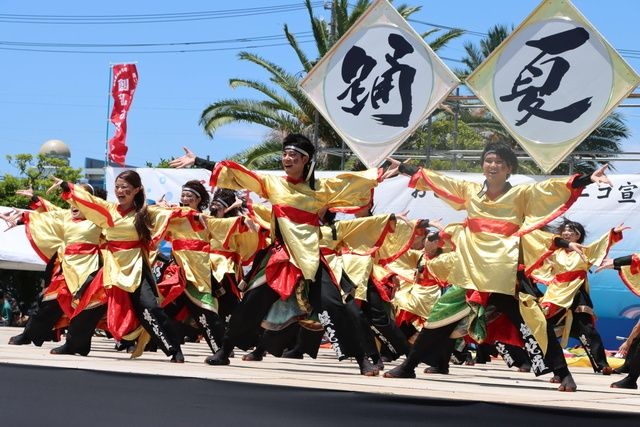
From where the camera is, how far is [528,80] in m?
10.3

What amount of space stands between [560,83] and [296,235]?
13.3ft

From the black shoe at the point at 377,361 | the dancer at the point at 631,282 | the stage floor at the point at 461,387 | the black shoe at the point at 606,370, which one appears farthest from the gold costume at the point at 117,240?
the black shoe at the point at 606,370

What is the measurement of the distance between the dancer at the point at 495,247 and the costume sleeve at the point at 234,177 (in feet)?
4.14

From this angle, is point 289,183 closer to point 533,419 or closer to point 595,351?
point 533,419

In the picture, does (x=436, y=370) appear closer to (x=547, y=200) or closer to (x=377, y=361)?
(x=377, y=361)

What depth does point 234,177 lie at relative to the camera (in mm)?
7109

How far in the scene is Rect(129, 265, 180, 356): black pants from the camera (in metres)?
7.65

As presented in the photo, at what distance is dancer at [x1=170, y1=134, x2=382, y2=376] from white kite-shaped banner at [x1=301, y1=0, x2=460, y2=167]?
361 cm

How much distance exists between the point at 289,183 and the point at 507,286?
61.9 inches

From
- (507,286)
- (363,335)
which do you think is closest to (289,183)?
(363,335)

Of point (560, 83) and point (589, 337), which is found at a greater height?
point (560, 83)

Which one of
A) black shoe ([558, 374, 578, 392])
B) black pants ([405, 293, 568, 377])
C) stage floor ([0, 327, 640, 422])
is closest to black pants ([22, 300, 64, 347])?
stage floor ([0, 327, 640, 422])

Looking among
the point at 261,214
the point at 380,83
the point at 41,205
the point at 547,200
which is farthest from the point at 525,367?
the point at 41,205

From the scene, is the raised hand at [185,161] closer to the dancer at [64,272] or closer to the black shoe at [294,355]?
the dancer at [64,272]
